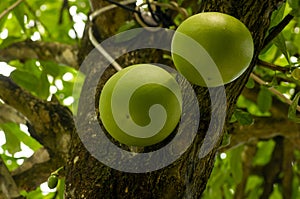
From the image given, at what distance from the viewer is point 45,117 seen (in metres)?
1.19

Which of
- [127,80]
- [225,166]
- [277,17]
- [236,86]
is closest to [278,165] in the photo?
[225,166]

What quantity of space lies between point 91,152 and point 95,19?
51 cm

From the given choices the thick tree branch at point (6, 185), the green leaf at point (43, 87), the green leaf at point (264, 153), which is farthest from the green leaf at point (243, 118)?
the green leaf at point (264, 153)

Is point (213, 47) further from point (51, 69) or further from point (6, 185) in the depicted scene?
point (51, 69)

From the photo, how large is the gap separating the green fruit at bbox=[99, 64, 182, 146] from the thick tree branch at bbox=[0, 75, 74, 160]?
48 centimetres

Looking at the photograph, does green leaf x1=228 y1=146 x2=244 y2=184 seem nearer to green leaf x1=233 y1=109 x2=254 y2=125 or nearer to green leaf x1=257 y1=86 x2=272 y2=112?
green leaf x1=257 y1=86 x2=272 y2=112

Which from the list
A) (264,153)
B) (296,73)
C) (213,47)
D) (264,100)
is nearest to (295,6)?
(296,73)

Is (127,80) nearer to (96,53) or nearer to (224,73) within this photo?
(224,73)

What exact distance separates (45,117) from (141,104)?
0.54 m

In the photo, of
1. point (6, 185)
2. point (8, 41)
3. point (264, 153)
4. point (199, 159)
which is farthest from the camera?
point (264, 153)

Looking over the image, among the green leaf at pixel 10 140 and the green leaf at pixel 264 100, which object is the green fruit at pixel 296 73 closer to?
the green leaf at pixel 264 100

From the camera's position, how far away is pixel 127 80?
699 millimetres

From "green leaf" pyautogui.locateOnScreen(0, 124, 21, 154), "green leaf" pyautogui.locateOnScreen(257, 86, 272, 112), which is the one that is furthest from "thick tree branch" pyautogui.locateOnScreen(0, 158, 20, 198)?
"green leaf" pyautogui.locateOnScreen(257, 86, 272, 112)

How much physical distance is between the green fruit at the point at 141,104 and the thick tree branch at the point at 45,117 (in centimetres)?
48
